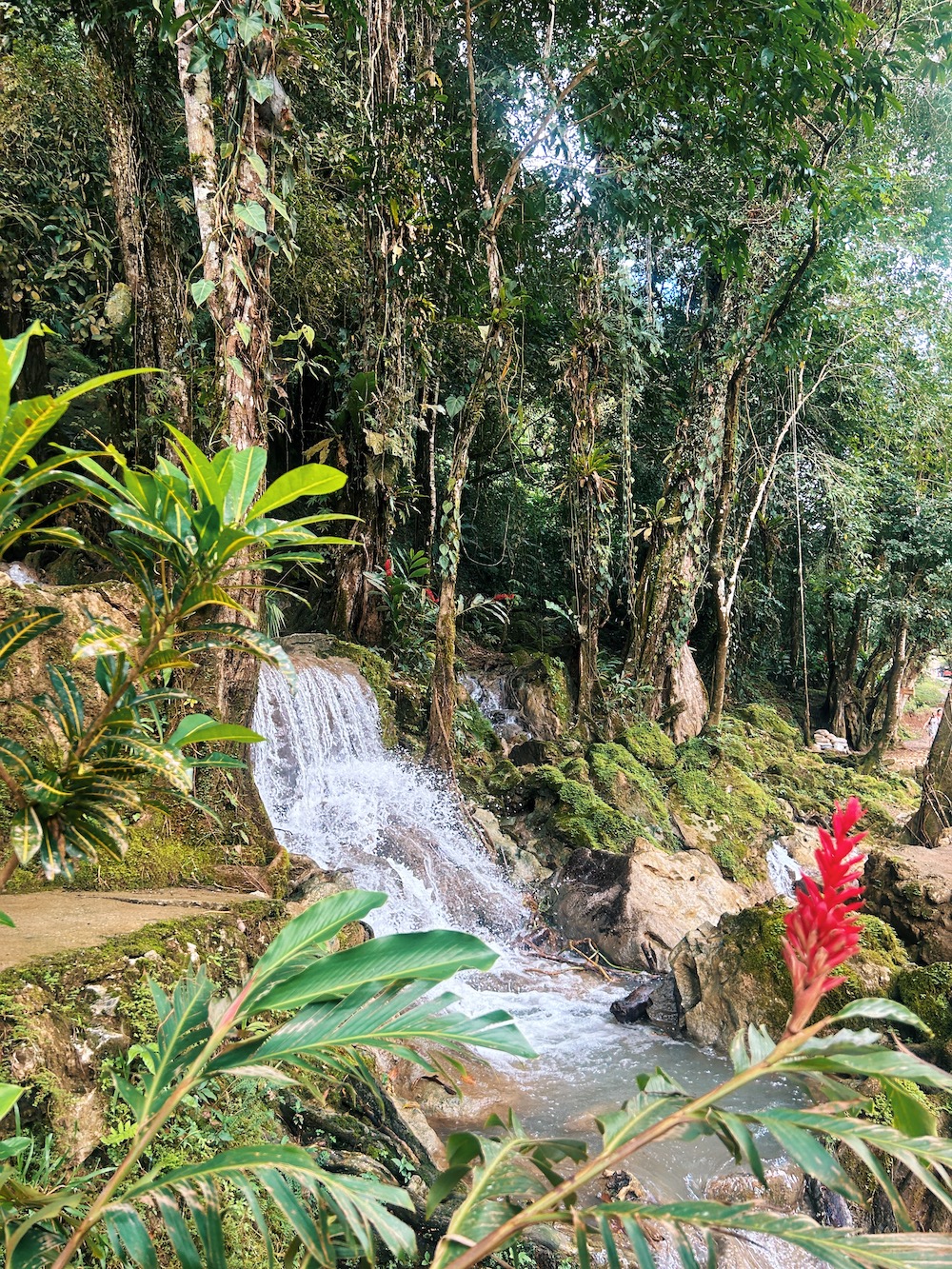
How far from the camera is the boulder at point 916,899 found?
456 centimetres

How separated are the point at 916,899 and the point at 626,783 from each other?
3787mm

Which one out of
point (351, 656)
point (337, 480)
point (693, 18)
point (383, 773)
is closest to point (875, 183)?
point (693, 18)

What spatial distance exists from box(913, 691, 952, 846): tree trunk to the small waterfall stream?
103 inches

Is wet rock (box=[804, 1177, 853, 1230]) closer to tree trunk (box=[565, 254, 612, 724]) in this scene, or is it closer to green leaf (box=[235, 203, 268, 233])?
green leaf (box=[235, 203, 268, 233])

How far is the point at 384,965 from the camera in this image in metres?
0.88

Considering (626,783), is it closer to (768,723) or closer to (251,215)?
→ (768,723)

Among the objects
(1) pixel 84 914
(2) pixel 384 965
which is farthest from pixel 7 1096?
(1) pixel 84 914

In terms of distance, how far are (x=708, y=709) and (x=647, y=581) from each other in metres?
2.93

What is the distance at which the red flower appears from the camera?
743mm

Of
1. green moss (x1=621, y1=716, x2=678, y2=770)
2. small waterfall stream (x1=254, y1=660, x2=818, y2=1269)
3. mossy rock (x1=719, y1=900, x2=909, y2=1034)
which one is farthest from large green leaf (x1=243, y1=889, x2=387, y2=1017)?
green moss (x1=621, y1=716, x2=678, y2=770)

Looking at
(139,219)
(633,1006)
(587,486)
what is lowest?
(633,1006)

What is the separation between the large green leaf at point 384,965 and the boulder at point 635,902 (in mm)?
5594

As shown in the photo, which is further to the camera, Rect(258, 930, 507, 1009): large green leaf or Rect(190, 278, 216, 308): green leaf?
Rect(190, 278, 216, 308): green leaf

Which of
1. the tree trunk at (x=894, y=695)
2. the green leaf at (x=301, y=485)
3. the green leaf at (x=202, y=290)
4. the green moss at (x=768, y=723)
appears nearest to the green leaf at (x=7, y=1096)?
the green leaf at (x=301, y=485)
